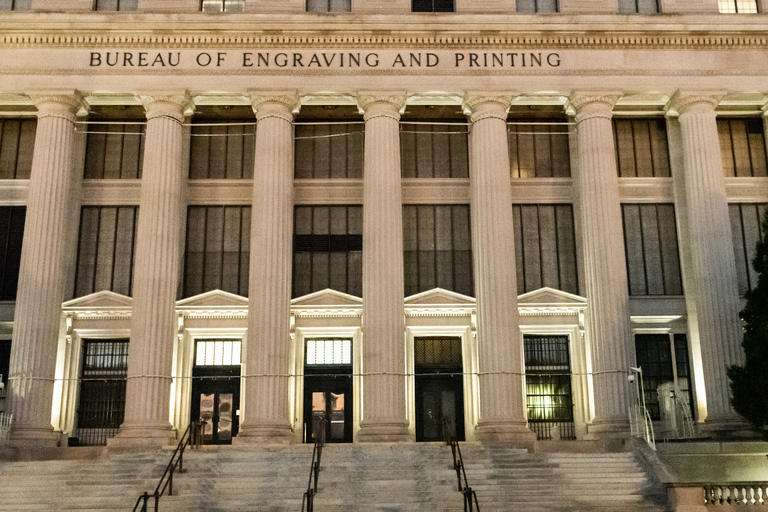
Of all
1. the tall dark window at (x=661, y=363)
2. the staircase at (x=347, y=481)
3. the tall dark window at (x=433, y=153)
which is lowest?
the staircase at (x=347, y=481)

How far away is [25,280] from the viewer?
24719mm

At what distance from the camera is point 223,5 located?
91.5 ft

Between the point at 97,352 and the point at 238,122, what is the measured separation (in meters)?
9.23

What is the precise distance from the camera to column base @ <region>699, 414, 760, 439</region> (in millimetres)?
23953

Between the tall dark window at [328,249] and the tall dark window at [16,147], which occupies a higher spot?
the tall dark window at [16,147]

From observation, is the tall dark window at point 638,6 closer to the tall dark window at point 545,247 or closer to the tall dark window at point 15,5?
the tall dark window at point 545,247

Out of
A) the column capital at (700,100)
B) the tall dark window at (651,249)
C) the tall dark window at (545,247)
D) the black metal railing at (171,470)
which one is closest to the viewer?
Result: the black metal railing at (171,470)

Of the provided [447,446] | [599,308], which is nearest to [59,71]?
[447,446]

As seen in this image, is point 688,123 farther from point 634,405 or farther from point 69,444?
point 69,444

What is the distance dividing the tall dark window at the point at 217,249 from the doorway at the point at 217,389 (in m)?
1.98

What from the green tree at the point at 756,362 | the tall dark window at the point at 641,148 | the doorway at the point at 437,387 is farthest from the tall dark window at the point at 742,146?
the doorway at the point at 437,387

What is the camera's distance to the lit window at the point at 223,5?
27.8m

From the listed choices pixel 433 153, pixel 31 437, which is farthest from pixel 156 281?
pixel 433 153

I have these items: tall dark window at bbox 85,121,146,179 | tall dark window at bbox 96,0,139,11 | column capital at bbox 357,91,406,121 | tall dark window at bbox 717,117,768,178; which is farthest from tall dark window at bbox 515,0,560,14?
tall dark window at bbox 85,121,146,179
